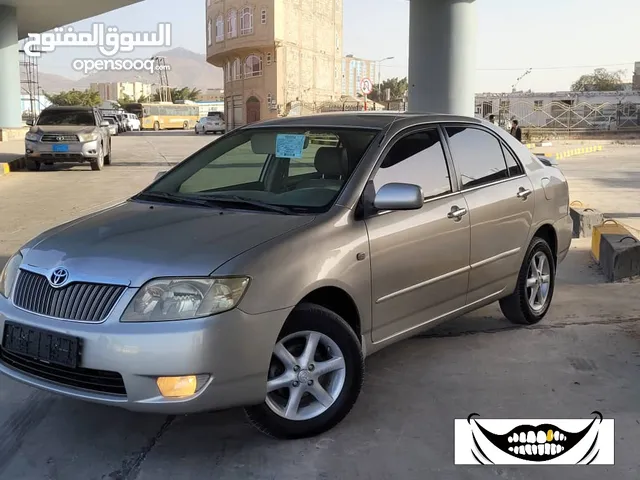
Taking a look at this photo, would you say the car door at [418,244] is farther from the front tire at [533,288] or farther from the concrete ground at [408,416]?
the front tire at [533,288]

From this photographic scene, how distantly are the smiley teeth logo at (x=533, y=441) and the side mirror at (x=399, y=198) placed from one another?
1.20 m

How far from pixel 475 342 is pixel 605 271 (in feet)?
9.65

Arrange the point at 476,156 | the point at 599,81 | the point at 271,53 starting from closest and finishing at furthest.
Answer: the point at 476,156 → the point at 271,53 → the point at 599,81

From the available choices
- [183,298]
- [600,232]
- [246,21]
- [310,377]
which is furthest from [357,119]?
[246,21]

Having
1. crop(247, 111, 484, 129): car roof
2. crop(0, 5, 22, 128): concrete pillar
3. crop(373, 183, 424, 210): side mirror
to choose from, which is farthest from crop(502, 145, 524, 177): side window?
crop(0, 5, 22, 128): concrete pillar

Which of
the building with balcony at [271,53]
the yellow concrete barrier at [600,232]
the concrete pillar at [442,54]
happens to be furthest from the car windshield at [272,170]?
the building with balcony at [271,53]

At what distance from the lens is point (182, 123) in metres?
70.9

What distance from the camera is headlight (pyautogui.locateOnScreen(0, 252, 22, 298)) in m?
3.74

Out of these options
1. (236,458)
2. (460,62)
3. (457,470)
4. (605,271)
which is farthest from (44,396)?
(460,62)

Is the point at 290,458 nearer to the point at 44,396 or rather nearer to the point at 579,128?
the point at 44,396

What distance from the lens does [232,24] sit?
6334 cm

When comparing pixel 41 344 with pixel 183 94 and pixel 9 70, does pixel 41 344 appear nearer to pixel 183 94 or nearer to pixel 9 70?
pixel 9 70

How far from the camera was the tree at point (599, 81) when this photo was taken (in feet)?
325

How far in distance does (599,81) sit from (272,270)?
110 m
